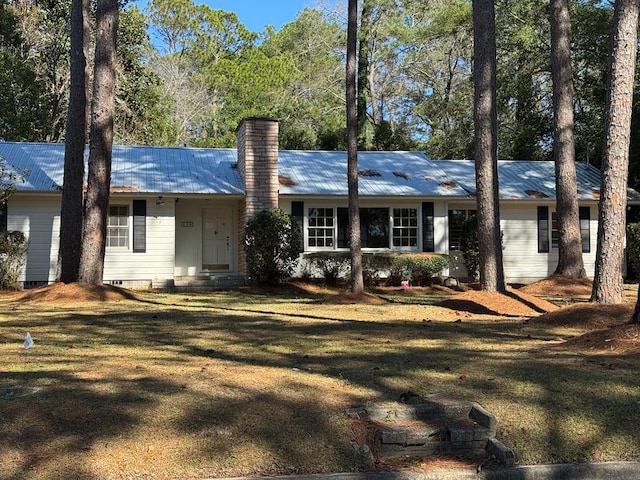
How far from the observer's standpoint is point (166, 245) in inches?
765

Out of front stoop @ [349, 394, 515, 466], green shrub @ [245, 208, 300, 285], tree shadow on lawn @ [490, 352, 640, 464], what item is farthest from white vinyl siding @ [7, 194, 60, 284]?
front stoop @ [349, 394, 515, 466]

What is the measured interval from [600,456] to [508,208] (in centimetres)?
1818

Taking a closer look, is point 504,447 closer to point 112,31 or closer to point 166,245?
point 112,31

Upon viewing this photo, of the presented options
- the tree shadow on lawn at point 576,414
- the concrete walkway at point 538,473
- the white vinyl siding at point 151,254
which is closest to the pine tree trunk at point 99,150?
the white vinyl siding at point 151,254

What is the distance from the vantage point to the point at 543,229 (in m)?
22.4

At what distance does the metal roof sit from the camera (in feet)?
64.8

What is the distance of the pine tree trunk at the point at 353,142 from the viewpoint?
14500 millimetres

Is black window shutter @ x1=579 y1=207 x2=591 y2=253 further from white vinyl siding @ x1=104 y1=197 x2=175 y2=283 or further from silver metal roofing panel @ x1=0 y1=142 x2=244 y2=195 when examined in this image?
white vinyl siding @ x1=104 y1=197 x2=175 y2=283

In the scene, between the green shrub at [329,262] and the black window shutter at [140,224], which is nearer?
the black window shutter at [140,224]

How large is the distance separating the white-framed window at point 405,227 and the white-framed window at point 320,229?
201 cm

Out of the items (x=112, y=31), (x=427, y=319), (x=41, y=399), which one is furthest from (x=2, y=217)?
(x=41, y=399)

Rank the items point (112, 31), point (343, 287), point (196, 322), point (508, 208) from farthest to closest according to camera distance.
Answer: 1. point (508, 208)
2. point (343, 287)
3. point (112, 31)
4. point (196, 322)

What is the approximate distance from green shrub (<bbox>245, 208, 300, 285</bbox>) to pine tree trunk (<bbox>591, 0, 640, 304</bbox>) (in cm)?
953

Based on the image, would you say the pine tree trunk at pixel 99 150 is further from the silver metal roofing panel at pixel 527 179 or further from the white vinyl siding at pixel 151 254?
the silver metal roofing panel at pixel 527 179
